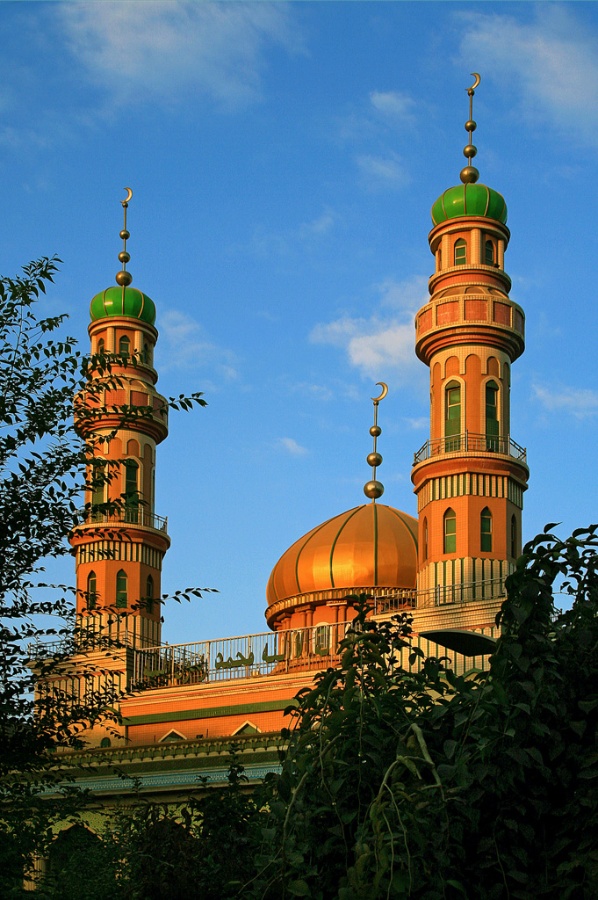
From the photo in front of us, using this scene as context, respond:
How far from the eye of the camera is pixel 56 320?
38.4ft

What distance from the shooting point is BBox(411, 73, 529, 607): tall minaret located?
3025cm

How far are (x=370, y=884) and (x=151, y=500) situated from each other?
31154 mm

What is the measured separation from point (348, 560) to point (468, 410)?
7670 millimetres

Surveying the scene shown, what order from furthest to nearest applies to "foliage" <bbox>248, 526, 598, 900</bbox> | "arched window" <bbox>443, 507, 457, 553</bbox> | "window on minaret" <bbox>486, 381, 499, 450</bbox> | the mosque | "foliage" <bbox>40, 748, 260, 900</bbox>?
"window on minaret" <bbox>486, 381, 499, 450</bbox>, "arched window" <bbox>443, 507, 457, 553</bbox>, the mosque, "foliage" <bbox>40, 748, 260, 900</bbox>, "foliage" <bbox>248, 526, 598, 900</bbox>

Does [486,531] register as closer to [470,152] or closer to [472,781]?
[470,152]

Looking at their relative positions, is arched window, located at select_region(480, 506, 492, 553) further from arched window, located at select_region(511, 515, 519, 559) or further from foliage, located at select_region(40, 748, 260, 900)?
foliage, located at select_region(40, 748, 260, 900)

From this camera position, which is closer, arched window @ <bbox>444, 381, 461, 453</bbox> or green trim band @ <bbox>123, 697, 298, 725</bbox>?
green trim band @ <bbox>123, 697, 298, 725</bbox>

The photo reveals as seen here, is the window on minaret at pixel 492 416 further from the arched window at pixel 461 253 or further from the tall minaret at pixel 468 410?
the arched window at pixel 461 253

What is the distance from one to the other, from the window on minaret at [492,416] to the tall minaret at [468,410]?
0.07 feet

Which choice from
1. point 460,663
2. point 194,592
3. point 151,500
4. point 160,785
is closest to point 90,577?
point 151,500

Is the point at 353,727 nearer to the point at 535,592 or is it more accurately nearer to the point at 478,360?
the point at 535,592

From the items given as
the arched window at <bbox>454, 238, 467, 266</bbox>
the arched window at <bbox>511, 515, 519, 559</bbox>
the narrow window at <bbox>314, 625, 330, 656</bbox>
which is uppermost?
the arched window at <bbox>454, 238, 467, 266</bbox>

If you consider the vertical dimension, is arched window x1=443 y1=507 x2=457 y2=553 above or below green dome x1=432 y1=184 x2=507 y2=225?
below

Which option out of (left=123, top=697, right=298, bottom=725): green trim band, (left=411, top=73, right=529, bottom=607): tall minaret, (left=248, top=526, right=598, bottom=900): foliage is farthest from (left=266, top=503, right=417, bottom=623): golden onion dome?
(left=248, top=526, right=598, bottom=900): foliage
